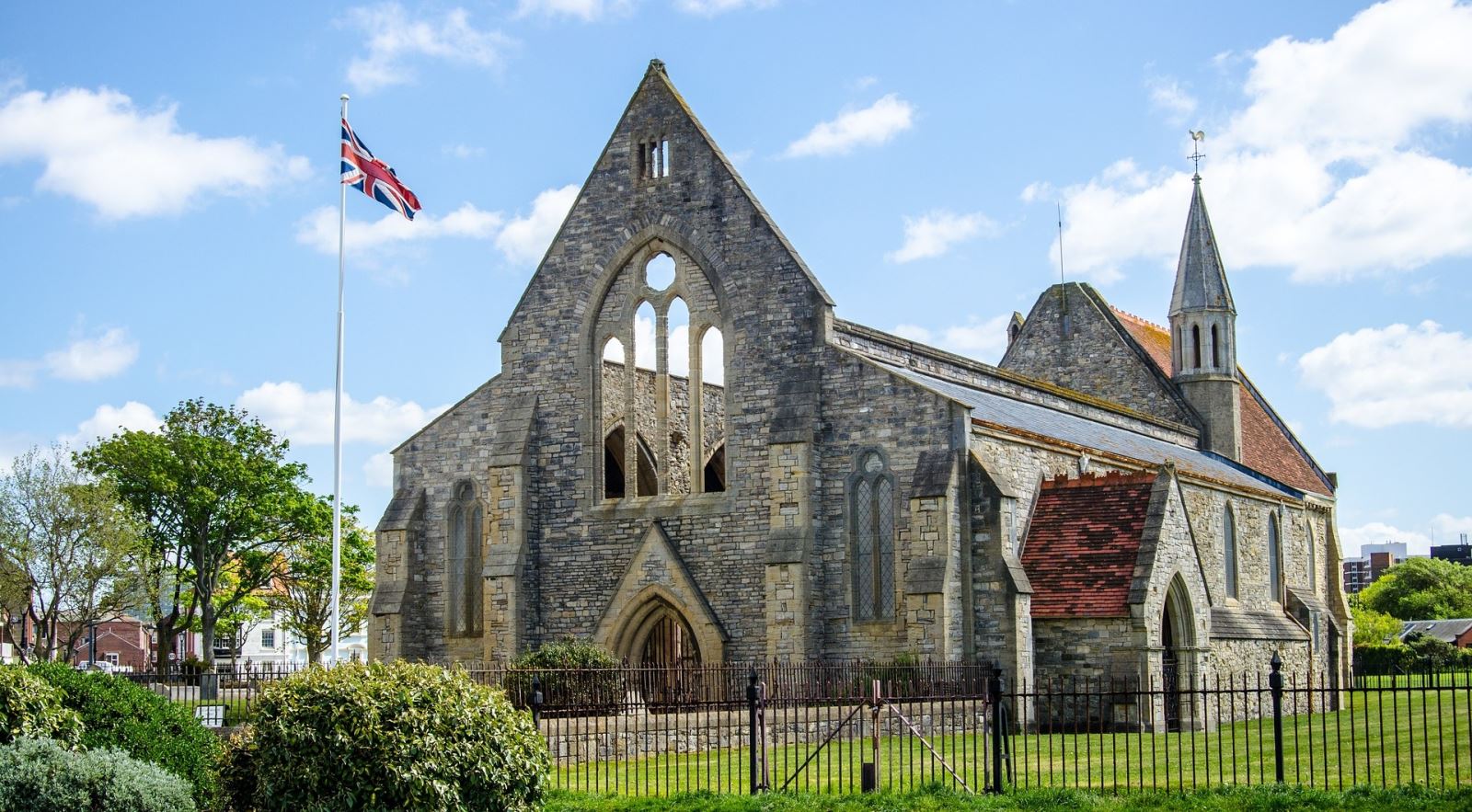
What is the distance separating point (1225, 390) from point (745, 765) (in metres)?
37.0

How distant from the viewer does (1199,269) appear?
58.3 metres

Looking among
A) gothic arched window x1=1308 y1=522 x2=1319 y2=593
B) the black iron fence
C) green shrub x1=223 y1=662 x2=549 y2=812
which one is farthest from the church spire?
green shrub x1=223 y1=662 x2=549 y2=812

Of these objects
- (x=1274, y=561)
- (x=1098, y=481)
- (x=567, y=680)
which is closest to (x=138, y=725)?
(x=567, y=680)

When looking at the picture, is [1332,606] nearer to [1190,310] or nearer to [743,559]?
[1190,310]

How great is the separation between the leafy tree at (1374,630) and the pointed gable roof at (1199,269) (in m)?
22.7

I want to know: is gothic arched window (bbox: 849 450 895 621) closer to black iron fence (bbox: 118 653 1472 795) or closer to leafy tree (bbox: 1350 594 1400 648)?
black iron fence (bbox: 118 653 1472 795)

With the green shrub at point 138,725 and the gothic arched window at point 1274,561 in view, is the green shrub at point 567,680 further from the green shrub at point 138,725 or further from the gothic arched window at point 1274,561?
the gothic arched window at point 1274,561

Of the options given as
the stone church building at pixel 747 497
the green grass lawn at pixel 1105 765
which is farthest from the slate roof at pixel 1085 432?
the green grass lawn at pixel 1105 765

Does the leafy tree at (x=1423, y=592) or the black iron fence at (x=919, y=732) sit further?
the leafy tree at (x=1423, y=592)

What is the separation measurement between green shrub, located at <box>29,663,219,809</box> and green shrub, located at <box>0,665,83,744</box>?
205mm

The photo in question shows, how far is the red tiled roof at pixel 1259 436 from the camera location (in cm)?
5862

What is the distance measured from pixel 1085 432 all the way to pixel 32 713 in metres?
31.2

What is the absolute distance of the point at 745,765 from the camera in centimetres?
2533

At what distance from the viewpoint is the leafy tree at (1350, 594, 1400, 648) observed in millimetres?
79812
